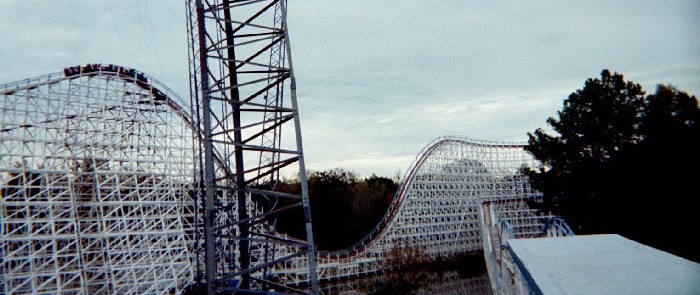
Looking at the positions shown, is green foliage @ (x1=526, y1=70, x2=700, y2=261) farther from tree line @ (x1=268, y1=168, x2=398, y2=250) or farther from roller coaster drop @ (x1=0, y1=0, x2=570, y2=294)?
tree line @ (x1=268, y1=168, x2=398, y2=250)

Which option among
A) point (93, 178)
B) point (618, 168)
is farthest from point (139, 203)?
point (618, 168)

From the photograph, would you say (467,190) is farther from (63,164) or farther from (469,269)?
(63,164)

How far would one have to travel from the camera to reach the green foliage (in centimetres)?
862

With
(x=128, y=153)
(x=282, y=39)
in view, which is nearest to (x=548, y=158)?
(x=282, y=39)

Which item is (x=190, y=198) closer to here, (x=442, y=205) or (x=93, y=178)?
(x=93, y=178)

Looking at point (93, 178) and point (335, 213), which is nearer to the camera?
point (93, 178)

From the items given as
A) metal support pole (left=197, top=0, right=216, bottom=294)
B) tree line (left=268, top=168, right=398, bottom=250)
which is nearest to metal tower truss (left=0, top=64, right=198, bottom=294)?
metal support pole (left=197, top=0, right=216, bottom=294)

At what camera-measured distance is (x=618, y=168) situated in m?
11.5

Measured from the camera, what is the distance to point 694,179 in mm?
8031

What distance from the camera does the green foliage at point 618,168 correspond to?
28.3 feet

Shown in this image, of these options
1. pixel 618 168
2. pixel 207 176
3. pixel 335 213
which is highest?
pixel 207 176

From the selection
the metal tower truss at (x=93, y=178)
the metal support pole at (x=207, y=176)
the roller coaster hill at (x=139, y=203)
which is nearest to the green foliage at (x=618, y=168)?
the roller coaster hill at (x=139, y=203)

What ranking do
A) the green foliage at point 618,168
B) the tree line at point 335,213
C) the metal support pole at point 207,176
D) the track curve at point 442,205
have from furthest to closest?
1. the tree line at point 335,213
2. the track curve at point 442,205
3. the green foliage at point 618,168
4. the metal support pole at point 207,176

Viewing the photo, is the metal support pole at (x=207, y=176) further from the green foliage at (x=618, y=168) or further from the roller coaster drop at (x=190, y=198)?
the green foliage at (x=618, y=168)
